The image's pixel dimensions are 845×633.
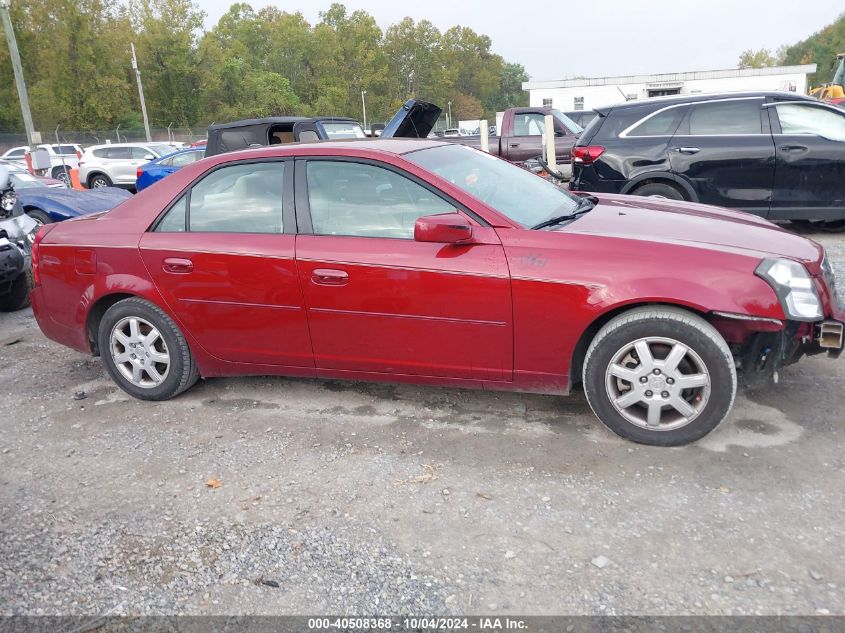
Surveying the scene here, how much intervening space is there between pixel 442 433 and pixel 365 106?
81048 mm

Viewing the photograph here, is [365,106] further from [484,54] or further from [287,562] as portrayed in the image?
[287,562]

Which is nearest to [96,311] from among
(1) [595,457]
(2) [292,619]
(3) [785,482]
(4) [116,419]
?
(4) [116,419]

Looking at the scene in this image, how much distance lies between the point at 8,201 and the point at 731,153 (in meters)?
7.68

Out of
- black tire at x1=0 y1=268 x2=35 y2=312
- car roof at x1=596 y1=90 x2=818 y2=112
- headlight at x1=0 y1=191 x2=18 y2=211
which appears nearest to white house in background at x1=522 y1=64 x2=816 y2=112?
car roof at x1=596 y1=90 x2=818 y2=112

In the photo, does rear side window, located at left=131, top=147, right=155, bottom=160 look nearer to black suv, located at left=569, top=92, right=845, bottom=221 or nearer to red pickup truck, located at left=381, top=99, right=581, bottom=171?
red pickup truck, located at left=381, top=99, right=581, bottom=171

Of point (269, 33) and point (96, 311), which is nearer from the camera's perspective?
point (96, 311)

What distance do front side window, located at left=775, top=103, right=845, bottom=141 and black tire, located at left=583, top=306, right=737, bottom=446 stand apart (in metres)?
5.22

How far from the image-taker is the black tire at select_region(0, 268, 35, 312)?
6824mm

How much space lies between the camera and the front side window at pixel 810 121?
709 cm

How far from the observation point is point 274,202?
12.8ft

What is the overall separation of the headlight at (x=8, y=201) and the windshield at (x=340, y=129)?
4268 mm

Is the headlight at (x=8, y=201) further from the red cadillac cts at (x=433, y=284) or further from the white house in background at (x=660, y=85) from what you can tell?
the white house in background at (x=660, y=85)

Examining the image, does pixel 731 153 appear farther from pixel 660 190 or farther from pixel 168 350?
pixel 168 350

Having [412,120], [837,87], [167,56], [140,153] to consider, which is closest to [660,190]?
[412,120]
